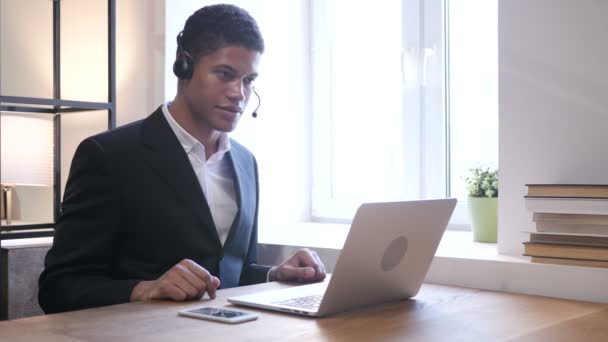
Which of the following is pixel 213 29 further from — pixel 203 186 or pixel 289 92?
pixel 289 92

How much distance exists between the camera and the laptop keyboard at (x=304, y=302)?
1.31m

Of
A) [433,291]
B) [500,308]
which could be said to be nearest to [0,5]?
[433,291]

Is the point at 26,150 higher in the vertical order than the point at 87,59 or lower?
lower

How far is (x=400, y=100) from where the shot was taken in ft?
8.13

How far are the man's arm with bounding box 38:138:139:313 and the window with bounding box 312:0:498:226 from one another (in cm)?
110

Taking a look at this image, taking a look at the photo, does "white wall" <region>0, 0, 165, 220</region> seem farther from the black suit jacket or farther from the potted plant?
the potted plant

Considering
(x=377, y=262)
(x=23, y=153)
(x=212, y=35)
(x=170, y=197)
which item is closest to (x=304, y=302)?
(x=377, y=262)

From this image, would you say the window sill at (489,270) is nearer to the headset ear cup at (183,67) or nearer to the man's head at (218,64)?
the man's head at (218,64)

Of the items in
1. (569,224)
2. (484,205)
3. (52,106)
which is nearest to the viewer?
(569,224)

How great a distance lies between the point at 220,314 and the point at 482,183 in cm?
107

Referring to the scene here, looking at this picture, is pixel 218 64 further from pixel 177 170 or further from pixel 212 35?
pixel 177 170

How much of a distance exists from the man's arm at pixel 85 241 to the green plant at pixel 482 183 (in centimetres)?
99

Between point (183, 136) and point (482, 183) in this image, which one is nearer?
point (183, 136)

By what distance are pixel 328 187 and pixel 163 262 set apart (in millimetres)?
1100
